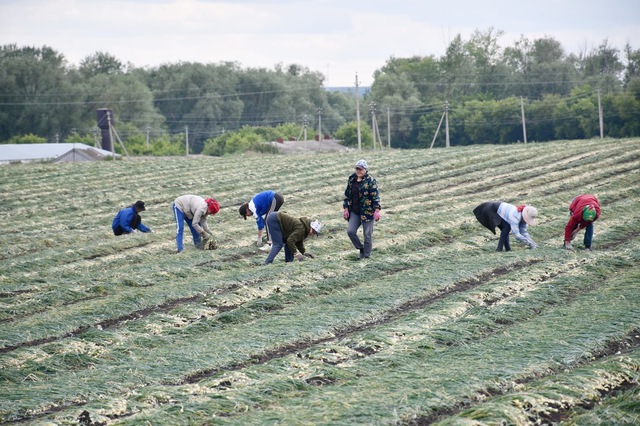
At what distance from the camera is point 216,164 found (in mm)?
42281

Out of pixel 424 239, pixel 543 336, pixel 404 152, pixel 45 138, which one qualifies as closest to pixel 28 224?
pixel 424 239

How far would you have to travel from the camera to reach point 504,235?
16.6 metres

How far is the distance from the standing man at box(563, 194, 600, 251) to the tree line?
49.6 meters

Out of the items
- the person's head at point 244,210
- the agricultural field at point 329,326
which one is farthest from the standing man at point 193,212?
the person's head at point 244,210

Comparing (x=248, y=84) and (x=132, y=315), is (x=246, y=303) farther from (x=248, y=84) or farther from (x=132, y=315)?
(x=248, y=84)

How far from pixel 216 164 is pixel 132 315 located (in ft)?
99.4

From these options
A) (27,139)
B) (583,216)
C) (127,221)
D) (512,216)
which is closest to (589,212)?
(583,216)

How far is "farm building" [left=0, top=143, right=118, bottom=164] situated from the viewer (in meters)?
64.5

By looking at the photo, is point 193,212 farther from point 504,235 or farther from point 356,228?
point 504,235

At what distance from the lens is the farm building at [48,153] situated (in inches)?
2539

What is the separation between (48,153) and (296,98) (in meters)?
36.9

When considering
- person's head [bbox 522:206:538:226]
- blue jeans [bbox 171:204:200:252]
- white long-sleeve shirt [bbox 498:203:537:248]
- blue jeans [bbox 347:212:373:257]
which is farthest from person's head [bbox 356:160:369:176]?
blue jeans [bbox 171:204:200:252]

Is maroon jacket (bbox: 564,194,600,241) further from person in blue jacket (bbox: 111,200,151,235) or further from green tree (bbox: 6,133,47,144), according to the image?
green tree (bbox: 6,133,47,144)

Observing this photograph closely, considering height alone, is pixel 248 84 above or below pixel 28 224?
above
